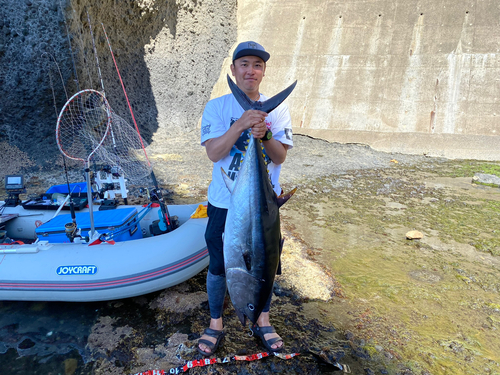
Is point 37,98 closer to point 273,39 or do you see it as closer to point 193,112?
point 193,112

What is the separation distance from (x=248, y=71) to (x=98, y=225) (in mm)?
2247

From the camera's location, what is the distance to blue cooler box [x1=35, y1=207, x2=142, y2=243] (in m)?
3.36

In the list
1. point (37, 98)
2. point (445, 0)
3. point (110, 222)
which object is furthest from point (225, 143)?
point (445, 0)

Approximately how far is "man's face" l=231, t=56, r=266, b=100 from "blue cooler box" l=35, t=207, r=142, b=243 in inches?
81.4

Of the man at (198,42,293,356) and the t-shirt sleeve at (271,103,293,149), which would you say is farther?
the t-shirt sleeve at (271,103,293,149)

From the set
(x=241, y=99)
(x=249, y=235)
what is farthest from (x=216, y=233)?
(x=241, y=99)

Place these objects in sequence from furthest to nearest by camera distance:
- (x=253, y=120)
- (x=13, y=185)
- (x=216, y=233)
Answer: (x=13, y=185) → (x=216, y=233) → (x=253, y=120)

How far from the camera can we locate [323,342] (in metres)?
2.84

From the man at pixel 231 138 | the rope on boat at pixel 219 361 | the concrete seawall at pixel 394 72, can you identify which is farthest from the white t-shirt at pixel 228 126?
the concrete seawall at pixel 394 72

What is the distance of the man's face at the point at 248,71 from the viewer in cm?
221

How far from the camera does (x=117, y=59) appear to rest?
10.9m

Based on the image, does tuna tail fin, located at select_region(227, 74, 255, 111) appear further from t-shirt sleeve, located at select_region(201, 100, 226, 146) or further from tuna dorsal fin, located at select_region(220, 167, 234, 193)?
tuna dorsal fin, located at select_region(220, 167, 234, 193)

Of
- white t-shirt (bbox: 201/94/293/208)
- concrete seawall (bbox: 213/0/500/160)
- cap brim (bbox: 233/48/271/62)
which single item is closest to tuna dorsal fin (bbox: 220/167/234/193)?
white t-shirt (bbox: 201/94/293/208)

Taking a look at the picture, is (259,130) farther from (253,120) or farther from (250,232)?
(250,232)
